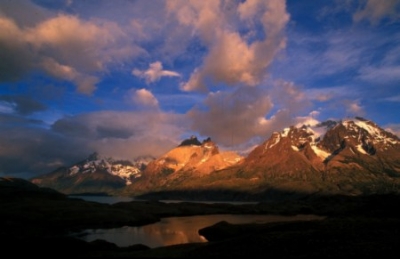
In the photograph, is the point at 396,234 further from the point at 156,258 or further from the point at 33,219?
the point at 33,219

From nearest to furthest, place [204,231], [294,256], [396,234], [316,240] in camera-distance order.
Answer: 1. [294,256]
2. [316,240]
3. [396,234]
4. [204,231]

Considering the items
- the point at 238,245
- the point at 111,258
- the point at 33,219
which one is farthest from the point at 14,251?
the point at 33,219

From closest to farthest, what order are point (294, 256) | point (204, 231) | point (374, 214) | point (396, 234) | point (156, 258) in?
point (294, 256) < point (156, 258) < point (396, 234) < point (204, 231) < point (374, 214)

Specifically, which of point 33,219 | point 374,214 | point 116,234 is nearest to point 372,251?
point 116,234

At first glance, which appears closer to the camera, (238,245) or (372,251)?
(372,251)

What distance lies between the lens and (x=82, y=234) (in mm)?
125438

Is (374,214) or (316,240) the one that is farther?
(374,214)

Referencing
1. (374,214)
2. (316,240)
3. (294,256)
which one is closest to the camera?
(294,256)

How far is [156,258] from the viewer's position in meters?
58.2

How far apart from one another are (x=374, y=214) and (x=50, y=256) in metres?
124

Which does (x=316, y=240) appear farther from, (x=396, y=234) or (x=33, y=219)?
(x=33, y=219)

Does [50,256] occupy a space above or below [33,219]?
below

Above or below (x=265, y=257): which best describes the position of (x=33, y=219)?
above

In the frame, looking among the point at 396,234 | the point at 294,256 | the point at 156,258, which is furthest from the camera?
the point at 396,234
